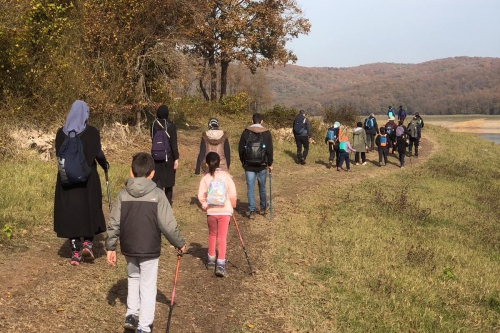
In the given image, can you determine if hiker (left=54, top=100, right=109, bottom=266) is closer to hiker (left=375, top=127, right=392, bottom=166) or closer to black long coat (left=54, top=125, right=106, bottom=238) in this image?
black long coat (left=54, top=125, right=106, bottom=238)

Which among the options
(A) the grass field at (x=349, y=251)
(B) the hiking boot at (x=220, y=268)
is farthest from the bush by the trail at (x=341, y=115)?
(B) the hiking boot at (x=220, y=268)

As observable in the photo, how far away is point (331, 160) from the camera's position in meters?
19.8

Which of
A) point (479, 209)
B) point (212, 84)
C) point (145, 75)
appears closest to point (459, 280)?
→ point (479, 209)

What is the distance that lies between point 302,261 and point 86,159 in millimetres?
3943

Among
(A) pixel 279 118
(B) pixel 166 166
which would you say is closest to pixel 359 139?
(A) pixel 279 118

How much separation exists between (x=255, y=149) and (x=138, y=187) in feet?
18.2

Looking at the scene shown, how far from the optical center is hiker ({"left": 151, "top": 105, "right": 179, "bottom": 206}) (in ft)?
29.6

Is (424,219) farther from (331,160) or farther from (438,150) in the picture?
(438,150)

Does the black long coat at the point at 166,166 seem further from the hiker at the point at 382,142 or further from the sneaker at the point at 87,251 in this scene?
the hiker at the point at 382,142

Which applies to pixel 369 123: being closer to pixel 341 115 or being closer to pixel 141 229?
pixel 341 115

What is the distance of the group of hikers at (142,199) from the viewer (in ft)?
15.4

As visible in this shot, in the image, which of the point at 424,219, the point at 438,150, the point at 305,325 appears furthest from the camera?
the point at 438,150

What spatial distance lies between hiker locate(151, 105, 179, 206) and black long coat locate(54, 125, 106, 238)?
2406 millimetres

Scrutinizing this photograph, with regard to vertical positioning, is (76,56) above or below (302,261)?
above
